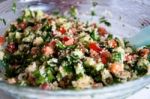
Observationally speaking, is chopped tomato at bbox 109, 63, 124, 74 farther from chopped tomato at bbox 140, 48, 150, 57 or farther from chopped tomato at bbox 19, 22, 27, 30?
chopped tomato at bbox 19, 22, 27, 30

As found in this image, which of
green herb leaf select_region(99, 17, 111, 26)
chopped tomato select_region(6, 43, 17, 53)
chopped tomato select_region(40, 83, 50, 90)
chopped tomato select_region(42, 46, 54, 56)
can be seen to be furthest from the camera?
green herb leaf select_region(99, 17, 111, 26)

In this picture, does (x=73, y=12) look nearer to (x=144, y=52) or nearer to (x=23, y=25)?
(x=23, y=25)

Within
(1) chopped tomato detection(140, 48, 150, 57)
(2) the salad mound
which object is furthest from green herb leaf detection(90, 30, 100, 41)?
(1) chopped tomato detection(140, 48, 150, 57)

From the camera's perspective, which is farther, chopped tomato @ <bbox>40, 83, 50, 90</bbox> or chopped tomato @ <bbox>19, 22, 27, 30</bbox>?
chopped tomato @ <bbox>19, 22, 27, 30</bbox>

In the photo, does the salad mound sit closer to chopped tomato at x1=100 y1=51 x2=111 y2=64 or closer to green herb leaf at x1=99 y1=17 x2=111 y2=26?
chopped tomato at x1=100 y1=51 x2=111 y2=64

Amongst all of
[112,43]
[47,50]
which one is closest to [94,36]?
[112,43]

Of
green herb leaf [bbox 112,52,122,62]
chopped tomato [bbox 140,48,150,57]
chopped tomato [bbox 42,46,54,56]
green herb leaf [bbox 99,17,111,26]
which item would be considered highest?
chopped tomato [bbox 42,46,54,56]

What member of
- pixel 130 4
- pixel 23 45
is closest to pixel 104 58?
pixel 23 45

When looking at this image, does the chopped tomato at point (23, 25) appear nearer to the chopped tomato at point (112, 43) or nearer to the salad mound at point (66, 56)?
the salad mound at point (66, 56)

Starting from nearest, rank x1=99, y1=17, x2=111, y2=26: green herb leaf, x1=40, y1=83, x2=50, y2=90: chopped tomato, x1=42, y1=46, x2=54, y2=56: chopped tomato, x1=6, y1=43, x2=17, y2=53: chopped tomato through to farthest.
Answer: x1=40, y1=83, x2=50, y2=90: chopped tomato, x1=42, y1=46, x2=54, y2=56: chopped tomato, x1=6, y1=43, x2=17, y2=53: chopped tomato, x1=99, y1=17, x2=111, y2=26: green herb leaf

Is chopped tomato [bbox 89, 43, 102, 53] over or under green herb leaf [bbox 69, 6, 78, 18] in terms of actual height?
under
